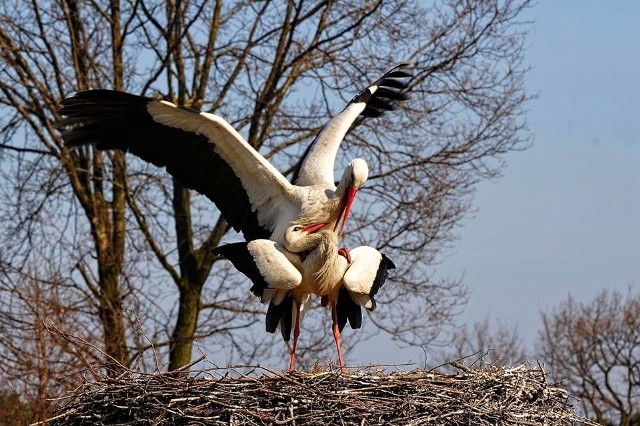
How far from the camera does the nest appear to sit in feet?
23.5

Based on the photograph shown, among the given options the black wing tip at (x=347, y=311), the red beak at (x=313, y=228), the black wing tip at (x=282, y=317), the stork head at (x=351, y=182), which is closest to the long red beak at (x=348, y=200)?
the stork head at (x=351, y=182)

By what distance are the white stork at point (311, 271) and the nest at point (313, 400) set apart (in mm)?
1481

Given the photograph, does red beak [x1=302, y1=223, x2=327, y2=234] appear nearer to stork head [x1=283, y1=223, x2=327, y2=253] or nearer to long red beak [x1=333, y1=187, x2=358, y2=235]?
stork head [x1=283, y1=223, x2=327, y2=253]

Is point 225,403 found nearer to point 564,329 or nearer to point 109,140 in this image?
point 109,140

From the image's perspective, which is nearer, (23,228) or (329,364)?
(329,364)

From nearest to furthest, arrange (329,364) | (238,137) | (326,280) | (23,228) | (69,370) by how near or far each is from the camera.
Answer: (329,364)
(326,280)
(238,137)
(69,370)
(23,228)

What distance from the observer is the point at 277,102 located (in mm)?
18188

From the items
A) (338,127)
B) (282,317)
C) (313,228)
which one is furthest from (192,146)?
(282,317)

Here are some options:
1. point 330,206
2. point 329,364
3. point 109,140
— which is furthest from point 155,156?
point 329,364

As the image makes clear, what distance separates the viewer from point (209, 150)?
10.3 meters

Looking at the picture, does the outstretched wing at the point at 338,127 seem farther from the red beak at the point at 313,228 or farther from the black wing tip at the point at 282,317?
the black wing tip at the point at 282,317

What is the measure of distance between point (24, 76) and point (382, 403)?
11.6m

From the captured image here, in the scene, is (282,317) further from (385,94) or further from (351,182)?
(385,94)

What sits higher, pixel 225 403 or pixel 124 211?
pixel 124 211
